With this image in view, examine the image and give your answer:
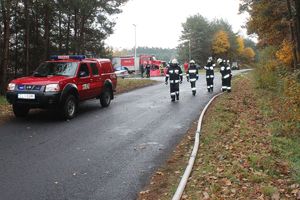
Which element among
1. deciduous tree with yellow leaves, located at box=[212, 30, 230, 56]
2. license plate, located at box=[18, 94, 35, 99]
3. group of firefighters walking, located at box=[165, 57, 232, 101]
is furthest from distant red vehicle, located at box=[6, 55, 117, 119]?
deciduous tree with yellow leaves, located at box=[212, 30, 230, 56]

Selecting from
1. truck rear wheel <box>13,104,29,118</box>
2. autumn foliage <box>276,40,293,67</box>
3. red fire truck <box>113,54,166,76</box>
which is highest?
red fire truck <box>113,54,166,76</box>

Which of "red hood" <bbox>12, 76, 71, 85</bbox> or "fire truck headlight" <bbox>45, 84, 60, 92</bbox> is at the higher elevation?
"red hood" <bbox>12, 76, 71, 85</bbox>

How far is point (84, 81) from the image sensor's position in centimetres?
1352

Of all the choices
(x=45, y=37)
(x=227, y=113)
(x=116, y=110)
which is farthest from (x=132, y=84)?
(x=227, y=113)

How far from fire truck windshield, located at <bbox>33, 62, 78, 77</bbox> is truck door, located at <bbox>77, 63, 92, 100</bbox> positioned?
0.90 feet

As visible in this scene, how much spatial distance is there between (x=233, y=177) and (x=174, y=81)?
10.9 meters

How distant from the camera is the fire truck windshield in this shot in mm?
12980

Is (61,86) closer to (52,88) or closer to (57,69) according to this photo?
(52,88)

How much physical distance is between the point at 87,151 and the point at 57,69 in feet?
18.1

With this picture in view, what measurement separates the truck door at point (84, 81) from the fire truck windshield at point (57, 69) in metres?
0.27

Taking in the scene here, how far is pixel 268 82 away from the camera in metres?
21.8

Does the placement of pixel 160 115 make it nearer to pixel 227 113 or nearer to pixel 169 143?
pixel 227 113

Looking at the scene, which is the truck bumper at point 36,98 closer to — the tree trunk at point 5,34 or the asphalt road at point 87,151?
the asphalt road at point 87,151

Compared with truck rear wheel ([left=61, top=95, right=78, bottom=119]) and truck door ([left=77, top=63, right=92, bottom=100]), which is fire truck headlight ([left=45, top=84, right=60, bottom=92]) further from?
truck door ([left=77, top=63, right=92, bottom=100])
